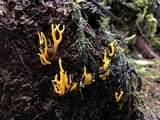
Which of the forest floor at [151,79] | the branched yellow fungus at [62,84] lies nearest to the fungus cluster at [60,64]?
the branched yellow fungus at [62,84]

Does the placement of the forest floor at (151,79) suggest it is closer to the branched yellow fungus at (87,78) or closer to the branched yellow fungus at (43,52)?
the branched yellow fungus at (87,78)

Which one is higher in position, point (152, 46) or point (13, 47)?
point (13, 47)

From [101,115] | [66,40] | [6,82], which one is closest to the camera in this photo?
[6,82]

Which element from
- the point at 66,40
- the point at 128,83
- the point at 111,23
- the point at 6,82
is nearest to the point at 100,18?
the point at 66,40

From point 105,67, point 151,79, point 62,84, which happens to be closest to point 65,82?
point 62,84

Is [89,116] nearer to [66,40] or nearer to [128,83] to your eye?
[128,83]

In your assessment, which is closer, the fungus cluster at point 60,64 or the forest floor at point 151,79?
the fungus cluster at point 60,64

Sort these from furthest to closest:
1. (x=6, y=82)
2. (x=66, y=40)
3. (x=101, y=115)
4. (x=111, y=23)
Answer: (x=111, y=23), (x=101, y=115), (x=66, y=40), (x=6, y=82)
